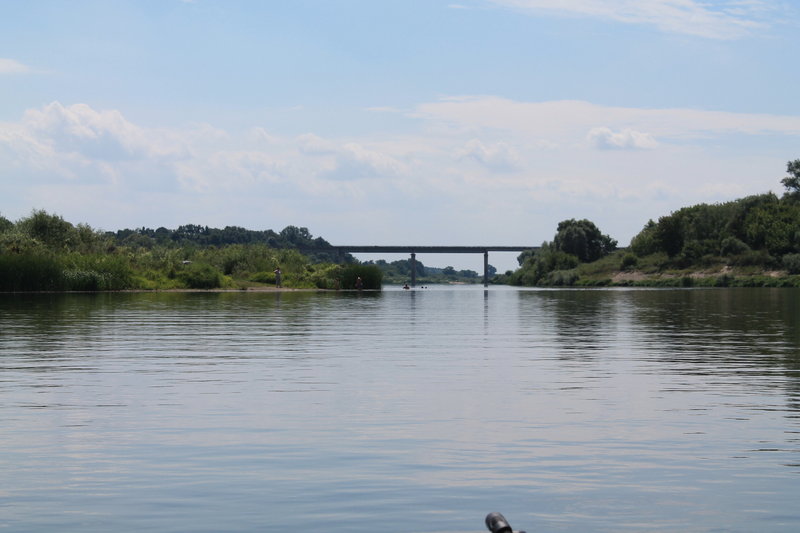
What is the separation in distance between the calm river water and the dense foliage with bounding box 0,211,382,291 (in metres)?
60.4

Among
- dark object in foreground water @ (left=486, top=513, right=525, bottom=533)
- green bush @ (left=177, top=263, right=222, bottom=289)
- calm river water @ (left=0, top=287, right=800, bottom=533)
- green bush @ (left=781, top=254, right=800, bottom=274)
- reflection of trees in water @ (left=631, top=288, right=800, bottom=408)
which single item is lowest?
calm river water @ (left=0, top=287, right=800, bottom=533)

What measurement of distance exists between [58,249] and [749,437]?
324 feet

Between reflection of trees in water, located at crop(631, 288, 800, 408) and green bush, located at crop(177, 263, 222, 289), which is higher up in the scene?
green bush, located at crop(177, 263, 222, 289)

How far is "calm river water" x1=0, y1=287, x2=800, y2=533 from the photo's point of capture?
11203 millimetres

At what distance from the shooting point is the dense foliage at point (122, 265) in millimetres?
89812

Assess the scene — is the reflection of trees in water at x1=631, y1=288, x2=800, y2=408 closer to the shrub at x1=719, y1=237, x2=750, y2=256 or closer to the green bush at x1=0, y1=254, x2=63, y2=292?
the green bush at x1=0, y1=254, x2=63, y2=292

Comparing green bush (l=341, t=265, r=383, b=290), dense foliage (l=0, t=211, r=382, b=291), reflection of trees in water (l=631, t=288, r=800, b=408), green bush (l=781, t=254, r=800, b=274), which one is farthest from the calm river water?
green bush (l=781, t=254, r=800, b=274)

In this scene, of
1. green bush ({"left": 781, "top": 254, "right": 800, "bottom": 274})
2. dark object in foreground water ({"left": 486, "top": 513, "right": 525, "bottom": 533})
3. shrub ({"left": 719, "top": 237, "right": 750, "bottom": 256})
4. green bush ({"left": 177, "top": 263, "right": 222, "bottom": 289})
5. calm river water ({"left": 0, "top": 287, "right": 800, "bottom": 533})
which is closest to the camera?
dark object in foreground water ({"left": 486, "top": 513, "right": 525, "bottom": 533})

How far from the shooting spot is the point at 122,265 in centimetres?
9988

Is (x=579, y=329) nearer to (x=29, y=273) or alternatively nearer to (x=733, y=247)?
(x=29, y=273)

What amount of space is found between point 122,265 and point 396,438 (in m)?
88.9

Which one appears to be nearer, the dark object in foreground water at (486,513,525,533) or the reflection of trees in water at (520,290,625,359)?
the dark object in foreground water at (486,513,525,533)

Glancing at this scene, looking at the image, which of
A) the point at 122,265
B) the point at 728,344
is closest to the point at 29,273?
the point at 122,265

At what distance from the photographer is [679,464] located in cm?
1380
